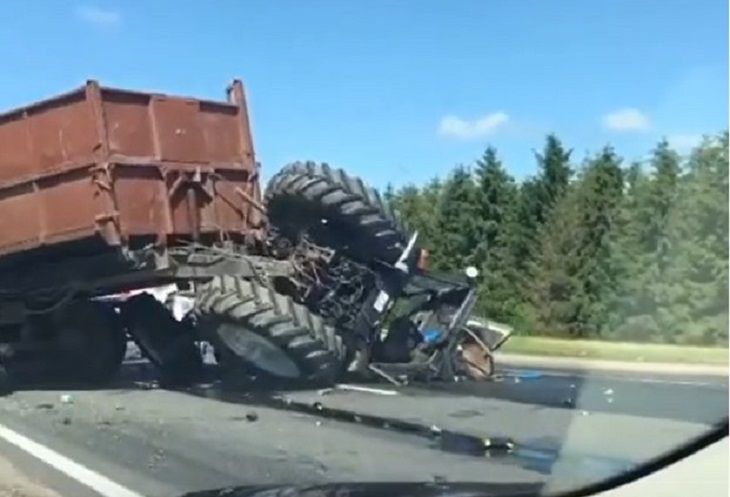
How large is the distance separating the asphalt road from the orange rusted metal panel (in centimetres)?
62

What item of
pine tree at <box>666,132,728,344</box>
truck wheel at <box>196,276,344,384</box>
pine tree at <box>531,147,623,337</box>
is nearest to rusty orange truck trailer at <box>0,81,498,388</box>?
truck wheel at <box>196,276,344,384</box>

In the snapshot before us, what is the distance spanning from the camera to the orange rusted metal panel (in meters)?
5.25

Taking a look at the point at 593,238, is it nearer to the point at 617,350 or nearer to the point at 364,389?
the point at 617,350

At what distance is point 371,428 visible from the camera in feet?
17.4

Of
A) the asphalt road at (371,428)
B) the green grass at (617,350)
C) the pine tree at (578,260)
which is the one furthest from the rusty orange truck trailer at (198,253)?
the pine tree at (578,260)

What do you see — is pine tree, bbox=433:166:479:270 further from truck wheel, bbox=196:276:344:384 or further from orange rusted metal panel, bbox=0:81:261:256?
orange rusted metal panel, bbox=0:81:261:256

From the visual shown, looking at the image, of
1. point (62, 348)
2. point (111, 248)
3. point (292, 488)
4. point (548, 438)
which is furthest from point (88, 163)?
point (548, 438)

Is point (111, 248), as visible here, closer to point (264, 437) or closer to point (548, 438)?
point (264, 437)

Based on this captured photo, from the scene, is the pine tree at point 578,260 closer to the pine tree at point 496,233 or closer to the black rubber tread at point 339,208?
the pine tree at point 496,233

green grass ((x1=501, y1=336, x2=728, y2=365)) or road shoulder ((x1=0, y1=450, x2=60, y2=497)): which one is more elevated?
green grass ((x1=501, y1=336, x2=728, y2=365))

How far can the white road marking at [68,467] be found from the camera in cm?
532

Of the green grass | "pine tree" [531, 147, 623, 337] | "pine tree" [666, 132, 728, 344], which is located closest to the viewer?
"pine tree" [666, 132, 728, 344]

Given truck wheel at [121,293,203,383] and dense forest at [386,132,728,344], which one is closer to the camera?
dense forest at [386,132,728,344]

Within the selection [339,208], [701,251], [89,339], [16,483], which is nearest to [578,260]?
[701,251]
